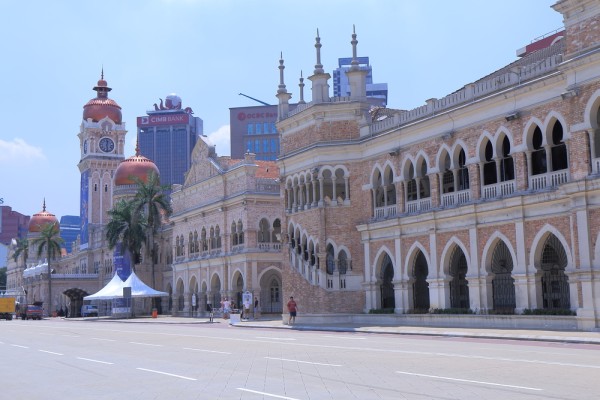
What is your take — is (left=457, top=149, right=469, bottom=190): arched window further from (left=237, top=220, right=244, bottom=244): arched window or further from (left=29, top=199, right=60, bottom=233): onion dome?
(left=29, top=199, right=60, bottom=233): onion dome

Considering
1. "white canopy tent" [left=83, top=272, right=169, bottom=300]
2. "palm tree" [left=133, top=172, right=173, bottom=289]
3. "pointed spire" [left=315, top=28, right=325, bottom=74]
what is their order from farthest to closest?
"palm tree" [left=133, top=172, right=173, bottom=289] < "white canopy tent" [left=83, top=272, right=169, bottom=300] < "pointed spire" [left=315, top=28, right=325, bottom=74]

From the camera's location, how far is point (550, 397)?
1120cm

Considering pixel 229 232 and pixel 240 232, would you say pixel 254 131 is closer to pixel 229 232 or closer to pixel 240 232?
pixel 229 232

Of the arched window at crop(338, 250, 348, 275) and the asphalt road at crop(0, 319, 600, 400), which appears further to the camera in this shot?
the arched window at crop(338, 250, 348, 275)

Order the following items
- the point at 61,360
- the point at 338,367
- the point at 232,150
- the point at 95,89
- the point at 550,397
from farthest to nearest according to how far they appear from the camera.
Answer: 1. the point at 232,150
2. the point at 95,89
3. the point at 61,360
4. the point at 338,367
5. the point at 550,397

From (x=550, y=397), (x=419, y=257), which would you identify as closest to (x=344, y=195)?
(x=419, y=257)

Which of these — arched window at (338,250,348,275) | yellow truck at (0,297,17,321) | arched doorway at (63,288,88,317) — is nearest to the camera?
arched window at (338,250,348,275)

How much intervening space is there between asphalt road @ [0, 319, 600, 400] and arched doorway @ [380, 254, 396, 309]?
16.4 m

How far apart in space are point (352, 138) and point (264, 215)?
16.0 m

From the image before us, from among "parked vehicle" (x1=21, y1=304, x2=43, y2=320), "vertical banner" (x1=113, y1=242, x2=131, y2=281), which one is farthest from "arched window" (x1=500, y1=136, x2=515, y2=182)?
"parked vehicle" (x1=21, y1=304, x2=43, y2=320)

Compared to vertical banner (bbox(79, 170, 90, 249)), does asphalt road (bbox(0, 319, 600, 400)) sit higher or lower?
lower

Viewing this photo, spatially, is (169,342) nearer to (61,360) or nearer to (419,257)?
(61,360)

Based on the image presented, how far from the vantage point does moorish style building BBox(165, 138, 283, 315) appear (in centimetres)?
5562

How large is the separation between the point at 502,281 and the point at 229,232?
28.7 metres
